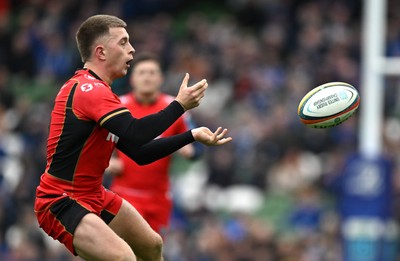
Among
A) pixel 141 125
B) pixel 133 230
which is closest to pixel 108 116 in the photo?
pixel 141 125

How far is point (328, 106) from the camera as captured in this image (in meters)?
8.24

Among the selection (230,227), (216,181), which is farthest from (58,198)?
(216,181)

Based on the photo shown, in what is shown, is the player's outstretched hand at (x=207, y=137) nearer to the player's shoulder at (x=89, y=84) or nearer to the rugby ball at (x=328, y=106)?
the player's shoulder at (x=89, y=84)

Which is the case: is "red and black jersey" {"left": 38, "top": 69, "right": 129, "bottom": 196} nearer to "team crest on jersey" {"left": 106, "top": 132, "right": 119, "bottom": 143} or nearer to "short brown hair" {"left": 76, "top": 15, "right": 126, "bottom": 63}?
"team crest on jersey" {"left": 106, "top": 132, "right": 119, "bottom": 143}

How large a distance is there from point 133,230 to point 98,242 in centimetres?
63

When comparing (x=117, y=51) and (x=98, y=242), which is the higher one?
(x=117, y=51)

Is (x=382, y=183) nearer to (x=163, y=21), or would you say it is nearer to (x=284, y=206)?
(x=284, y=206)

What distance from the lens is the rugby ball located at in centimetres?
824

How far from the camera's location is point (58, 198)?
24.8ft

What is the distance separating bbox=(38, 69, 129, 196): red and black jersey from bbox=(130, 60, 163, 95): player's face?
7.68 feet

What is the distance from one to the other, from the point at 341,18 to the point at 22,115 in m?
5.66

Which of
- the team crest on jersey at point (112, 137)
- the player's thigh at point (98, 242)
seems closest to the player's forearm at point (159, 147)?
the team crest on jersey at point (112, 137)

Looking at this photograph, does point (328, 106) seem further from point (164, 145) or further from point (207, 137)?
point (164, 145)

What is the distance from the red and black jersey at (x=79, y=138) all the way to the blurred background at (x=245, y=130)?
6.71 m
